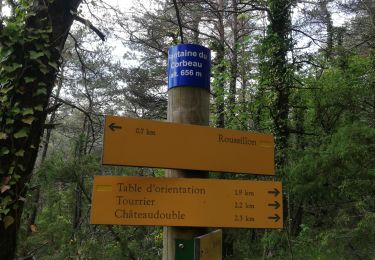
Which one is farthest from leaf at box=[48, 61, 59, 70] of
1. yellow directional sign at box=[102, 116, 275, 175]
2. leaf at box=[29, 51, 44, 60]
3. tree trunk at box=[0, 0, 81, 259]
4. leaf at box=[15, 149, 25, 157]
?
yellow directional sign at box=[102, 116, 275, 175]

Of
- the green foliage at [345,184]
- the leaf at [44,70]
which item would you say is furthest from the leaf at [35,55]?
the green foliage at [345,184]

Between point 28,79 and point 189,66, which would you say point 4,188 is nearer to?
point 28,79

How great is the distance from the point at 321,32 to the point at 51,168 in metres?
9.73

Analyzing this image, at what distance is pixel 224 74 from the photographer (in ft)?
32.2

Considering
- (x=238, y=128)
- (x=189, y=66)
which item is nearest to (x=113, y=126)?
(x=189, y=66)

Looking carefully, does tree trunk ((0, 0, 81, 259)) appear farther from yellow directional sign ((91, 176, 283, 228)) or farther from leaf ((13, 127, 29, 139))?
yellow directional sign ((91, 176, 283, 228))

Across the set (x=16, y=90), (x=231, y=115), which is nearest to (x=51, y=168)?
(x=16, y=90)

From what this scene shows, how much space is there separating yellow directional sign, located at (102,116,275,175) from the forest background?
4.98ft

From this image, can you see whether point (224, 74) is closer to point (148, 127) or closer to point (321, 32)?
point (321, 32)

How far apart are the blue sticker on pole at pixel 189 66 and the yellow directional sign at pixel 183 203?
0.65m

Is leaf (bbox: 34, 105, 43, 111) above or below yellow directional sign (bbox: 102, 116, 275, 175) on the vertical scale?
above

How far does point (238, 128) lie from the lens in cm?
934

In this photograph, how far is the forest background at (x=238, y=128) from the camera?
3703mm

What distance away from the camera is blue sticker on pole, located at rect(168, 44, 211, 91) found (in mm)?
2688
